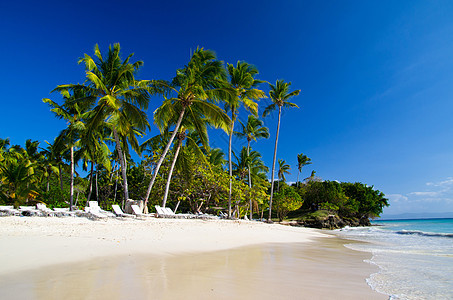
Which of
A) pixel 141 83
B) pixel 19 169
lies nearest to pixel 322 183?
pixel 141 83

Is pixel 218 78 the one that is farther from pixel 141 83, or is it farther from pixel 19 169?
pixel 19 169

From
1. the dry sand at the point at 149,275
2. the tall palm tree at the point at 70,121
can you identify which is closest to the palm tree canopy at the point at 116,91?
the tall palm tree at the point at 70,121

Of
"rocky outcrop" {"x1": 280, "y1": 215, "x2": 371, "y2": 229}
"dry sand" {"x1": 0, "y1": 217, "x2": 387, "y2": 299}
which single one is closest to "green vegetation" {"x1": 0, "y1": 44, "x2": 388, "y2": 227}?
"rocky outcrop" {"x1": 280, "y1": 215, "x2": 371, "y2": 229}

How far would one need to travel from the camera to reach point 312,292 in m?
2.51

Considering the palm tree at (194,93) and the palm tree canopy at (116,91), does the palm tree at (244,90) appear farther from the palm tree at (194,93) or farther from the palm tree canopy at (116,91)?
the palm tree canopy at (116,91)

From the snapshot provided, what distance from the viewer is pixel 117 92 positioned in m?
12.6

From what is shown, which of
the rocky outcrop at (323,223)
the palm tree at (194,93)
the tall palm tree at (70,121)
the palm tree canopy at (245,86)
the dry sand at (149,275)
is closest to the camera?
the dry sand at (149,275)

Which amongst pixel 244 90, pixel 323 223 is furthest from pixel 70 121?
pixel 323 223

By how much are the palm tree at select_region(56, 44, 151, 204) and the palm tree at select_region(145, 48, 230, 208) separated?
3.43ft

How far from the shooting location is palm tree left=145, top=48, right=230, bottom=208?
1235 cm

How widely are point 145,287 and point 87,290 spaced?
1.62 ft

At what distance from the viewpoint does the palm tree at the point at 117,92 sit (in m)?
12.0

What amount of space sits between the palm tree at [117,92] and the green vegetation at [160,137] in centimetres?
5

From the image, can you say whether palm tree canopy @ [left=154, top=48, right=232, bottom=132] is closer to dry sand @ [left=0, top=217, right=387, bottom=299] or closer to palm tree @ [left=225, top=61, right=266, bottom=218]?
palm tree @ [left=225, top=61, right=266, bottom=218]
